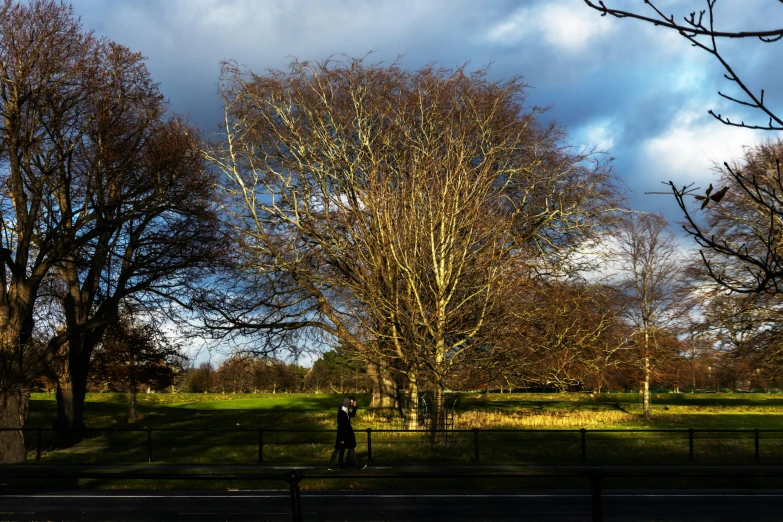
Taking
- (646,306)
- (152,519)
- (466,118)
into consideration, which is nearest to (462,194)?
(466,118)

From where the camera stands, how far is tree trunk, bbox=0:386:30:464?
70.3ft

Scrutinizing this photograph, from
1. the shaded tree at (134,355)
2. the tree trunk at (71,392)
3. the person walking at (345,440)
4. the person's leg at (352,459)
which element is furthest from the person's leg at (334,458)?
the tree trunk at (71,392)

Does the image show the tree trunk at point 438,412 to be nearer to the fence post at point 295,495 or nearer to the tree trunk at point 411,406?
the tree trunk at point 411,406

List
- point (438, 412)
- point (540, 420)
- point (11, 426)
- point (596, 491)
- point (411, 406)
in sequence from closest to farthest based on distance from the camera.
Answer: point (596, 491), point (11, 426), point (438, 412), point (411, 406), point (540, 420)

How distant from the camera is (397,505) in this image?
1462 centimetres

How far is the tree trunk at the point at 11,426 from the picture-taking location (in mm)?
21422

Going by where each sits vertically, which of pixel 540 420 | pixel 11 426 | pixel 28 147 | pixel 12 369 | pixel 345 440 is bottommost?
pixel 540 420

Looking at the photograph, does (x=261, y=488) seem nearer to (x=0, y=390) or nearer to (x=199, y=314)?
(x=0, y=390)

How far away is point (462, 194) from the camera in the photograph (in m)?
26.0

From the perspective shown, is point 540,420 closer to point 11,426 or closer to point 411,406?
point 411,406

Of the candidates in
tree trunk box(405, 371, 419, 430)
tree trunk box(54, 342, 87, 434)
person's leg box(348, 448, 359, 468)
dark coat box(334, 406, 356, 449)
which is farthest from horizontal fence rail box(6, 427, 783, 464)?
tree trunk box(54, 342, 87, 434)

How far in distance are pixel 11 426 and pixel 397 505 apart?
13.5 metres

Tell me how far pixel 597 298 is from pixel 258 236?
46.0 feet

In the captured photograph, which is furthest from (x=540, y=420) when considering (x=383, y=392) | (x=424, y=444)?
(x=424, y=444)
